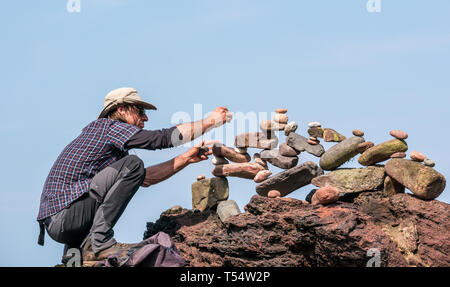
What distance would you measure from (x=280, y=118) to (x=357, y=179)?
1.62m

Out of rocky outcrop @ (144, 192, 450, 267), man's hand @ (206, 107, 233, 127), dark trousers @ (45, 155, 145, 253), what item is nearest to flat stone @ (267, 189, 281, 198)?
rocky outcrop @ (144, 192, 450, 267)

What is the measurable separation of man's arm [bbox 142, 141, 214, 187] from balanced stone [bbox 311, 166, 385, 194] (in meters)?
2.01

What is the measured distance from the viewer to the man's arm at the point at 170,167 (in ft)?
29.9

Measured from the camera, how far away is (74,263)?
871cm

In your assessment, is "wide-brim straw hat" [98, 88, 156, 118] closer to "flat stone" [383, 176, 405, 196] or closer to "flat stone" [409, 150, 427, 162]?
"flat stone" [383, 176, 405, 196]

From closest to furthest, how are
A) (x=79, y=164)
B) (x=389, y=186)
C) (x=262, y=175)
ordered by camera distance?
(x=79, y=164) → (x=389, y=186) → (x=262, y=175)

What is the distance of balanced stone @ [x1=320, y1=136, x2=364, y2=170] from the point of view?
9.31m

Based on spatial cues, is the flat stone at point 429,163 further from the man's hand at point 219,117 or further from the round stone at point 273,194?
the man's hand at point 219,117

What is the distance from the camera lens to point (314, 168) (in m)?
9.35

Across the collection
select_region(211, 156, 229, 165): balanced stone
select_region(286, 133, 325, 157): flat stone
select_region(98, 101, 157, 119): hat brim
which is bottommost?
select_region(211, 156, 229, 165): balanced stone

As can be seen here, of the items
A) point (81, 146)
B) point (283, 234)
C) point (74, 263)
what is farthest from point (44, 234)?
point (283, 234)

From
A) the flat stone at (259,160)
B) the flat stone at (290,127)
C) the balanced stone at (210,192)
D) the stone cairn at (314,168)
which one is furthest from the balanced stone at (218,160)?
the flat stone at (290,127)

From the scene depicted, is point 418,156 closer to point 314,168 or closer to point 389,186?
point 389,186

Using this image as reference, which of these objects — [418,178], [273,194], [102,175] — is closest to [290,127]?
[273,194]
